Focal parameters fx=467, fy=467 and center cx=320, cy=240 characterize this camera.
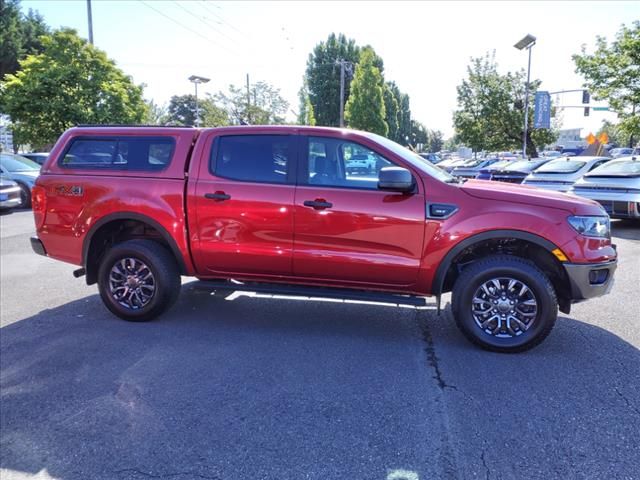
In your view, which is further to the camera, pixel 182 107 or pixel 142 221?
pixel 182 107

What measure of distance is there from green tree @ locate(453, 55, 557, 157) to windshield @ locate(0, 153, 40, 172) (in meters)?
28.8

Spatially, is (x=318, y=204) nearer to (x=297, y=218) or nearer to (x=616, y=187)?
(x=297, y=218)

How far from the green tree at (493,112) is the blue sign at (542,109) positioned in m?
5.33

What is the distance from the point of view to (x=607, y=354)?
13.2 ft

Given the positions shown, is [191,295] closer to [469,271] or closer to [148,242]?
[148,242]

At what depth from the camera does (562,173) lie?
40.5 ft

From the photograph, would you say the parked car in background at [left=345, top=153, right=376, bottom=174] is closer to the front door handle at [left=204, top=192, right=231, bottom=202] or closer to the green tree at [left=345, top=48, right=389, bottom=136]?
the front door handle at [left=204, top=192, right=231, bottom=202]

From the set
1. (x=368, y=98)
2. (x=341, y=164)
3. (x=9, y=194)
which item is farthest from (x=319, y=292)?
(x=368, y=98)

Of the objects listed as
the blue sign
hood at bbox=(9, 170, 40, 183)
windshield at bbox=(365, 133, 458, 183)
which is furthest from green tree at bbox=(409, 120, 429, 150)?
windshield at bbox=(365, 133, 458, 183)

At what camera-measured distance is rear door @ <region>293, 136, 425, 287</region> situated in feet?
13.6

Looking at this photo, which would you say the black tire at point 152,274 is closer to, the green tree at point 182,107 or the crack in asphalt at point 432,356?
the crack in asphalt at point 432,356

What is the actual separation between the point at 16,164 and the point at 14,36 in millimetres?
24844

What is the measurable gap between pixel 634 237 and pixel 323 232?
813 cm

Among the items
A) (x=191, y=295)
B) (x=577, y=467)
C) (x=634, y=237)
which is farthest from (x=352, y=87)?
(x=577, y=467)
